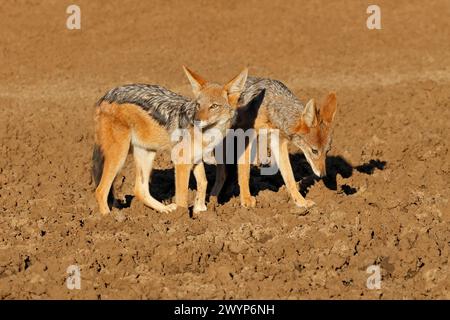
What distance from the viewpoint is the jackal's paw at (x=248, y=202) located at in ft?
34.7

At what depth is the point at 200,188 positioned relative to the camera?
1022 cm

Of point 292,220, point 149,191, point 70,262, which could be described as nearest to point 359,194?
point 292,220

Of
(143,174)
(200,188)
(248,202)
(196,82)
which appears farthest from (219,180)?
(196,82)

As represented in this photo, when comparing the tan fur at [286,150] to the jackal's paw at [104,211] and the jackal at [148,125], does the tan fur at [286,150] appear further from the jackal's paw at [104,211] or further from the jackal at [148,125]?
the jackal's paw at [104,211]

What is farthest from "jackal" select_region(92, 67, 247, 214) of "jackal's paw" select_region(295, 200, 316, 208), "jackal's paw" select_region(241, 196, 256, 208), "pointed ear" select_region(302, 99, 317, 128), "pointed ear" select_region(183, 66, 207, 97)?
"jackal's paw" select_region(295, 200, 316, 208)

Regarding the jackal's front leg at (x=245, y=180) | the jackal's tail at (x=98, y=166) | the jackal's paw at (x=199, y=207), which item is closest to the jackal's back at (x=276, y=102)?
the jackal's front leg at (x=245, y=180)

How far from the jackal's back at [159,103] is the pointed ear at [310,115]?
1379 millimetres

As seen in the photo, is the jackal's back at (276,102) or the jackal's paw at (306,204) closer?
the jackal's back at (276,102)

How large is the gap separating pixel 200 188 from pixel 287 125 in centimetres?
138

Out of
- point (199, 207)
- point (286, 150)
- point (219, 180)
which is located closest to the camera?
point (199, 207)

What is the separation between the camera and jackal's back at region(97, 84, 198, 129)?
9891mm

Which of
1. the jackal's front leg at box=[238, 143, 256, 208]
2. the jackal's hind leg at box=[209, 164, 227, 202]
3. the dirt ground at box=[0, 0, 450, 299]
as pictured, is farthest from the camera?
the jackal's hind leg at box=[209, 164, 227, 202]

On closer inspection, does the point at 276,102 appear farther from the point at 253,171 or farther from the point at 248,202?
the point at 253,171

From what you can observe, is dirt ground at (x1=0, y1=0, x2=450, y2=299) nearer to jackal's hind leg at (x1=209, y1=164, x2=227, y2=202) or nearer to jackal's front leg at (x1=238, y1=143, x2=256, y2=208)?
jackal's front leg at (x1=238, y1=143, x2=256, y2=208)
